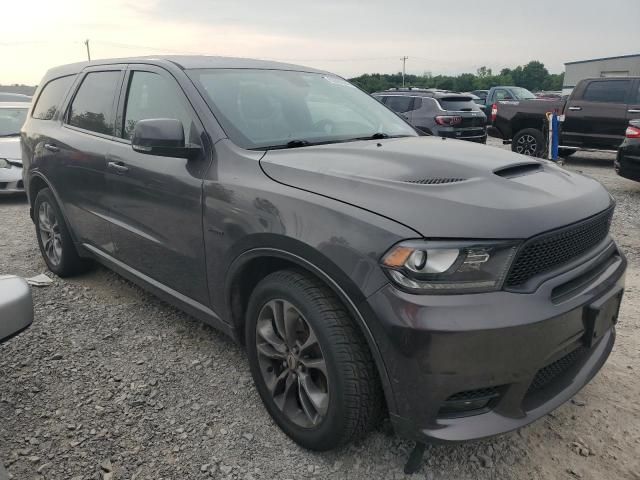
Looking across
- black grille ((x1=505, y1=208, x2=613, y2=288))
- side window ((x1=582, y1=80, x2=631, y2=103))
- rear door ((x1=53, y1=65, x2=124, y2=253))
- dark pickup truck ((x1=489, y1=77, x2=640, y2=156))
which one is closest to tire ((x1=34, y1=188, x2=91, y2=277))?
rear door ((x1=53, y1=65, x2=124, y2=253))

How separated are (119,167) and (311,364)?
6.09ft

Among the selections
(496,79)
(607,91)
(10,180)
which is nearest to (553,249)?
(10,180)

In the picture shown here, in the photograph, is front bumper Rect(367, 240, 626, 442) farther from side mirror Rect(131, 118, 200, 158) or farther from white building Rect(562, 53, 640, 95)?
white building Rect(562, 53, 640, 95)

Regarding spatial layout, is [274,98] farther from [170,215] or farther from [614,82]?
[614,82]

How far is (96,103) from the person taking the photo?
3746 mm

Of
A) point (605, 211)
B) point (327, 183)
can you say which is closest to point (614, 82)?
point (605, 211)

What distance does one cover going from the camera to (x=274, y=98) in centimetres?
301

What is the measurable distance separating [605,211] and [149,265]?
2.49 metres

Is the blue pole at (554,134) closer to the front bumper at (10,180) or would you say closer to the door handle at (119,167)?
the door handle at (119,167)

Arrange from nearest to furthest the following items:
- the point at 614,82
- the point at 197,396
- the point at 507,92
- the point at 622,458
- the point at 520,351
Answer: the point at 520,351
the point at 622,458
the point at 197,396
the point at 614,82
the point at 507,92

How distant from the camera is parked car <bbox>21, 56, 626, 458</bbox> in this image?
1834 millimetres

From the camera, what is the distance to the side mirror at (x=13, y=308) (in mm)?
1848

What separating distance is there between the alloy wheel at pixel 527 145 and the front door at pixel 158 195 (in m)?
9.67

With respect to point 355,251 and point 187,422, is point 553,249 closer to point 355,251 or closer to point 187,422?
point 355,251
